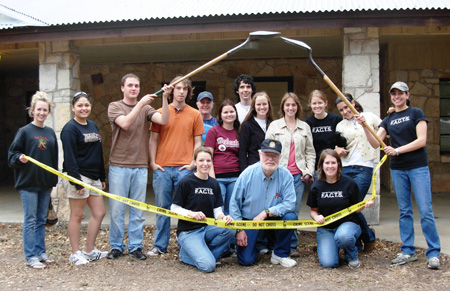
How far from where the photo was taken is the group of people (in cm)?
434

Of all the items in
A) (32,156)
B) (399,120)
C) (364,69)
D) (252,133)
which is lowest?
(32,156)

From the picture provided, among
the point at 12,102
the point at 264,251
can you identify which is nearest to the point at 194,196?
the point at 264,251

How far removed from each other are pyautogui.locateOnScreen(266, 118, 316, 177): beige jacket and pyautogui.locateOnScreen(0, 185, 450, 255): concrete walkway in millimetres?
1443

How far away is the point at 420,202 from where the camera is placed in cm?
429

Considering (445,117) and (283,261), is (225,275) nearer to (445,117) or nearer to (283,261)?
(283,261)

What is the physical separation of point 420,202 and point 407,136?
63 centimetres

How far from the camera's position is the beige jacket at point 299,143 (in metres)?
4.68

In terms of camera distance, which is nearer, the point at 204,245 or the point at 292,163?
the point at 204,245

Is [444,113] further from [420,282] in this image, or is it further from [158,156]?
[158,156]

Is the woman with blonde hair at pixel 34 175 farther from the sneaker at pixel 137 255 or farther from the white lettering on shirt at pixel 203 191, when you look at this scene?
the white lettering on shirt at pixel 203 191

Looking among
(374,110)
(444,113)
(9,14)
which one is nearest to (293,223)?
(374,110)

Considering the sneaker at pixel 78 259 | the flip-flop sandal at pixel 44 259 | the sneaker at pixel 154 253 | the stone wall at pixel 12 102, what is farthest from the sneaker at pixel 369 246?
the stone wall at pixel 12 102

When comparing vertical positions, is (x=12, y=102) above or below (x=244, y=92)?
above

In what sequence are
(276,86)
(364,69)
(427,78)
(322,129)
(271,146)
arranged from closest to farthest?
(271,146) < (322,129) < (364,69) < (427,78) < (276,86)
